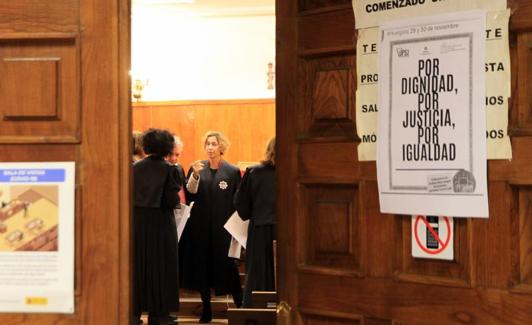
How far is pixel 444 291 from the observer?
196cm

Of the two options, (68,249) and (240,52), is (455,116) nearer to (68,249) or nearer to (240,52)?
(68,249)

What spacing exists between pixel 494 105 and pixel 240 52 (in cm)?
708

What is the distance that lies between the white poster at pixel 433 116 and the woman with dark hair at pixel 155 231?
2931 mm

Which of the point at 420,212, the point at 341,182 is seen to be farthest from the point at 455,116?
the point at 341,182

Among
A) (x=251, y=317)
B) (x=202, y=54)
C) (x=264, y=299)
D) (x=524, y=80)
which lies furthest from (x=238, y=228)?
(x=202, y=54)

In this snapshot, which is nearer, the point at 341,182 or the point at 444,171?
the point at 444,171

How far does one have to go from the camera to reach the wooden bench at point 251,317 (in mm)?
2570

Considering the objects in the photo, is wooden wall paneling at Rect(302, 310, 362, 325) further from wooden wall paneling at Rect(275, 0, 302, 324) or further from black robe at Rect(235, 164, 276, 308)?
black robe at Rect(235, 164, 276, 308)

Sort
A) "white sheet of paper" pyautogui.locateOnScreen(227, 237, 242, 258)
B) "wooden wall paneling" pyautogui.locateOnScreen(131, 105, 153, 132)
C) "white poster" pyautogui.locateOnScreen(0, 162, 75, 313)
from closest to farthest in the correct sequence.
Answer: "white poster" pyautogui.locateOnScreen(0, 162, 75, 313) < "white sheet of paper" pyautogui.locateOnScreen(227, 237, 242, 258) < "wooden wall paneling" pyautogui.locateOnScreen(131, 105, 153, 132)

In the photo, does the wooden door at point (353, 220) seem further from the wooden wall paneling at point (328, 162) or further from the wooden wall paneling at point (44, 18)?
the wooden wall paneling at point (44, 18)

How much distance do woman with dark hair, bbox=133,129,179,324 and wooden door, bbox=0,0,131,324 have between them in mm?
2829

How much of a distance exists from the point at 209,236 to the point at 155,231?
35.5 inches

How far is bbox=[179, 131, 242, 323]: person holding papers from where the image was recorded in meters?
5.77

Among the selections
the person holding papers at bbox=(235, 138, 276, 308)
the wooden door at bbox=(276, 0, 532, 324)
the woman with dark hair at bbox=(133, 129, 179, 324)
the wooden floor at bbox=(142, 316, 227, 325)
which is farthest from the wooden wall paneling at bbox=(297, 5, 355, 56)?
the wooden floor at bbox=(142, 316, 227, 325)
